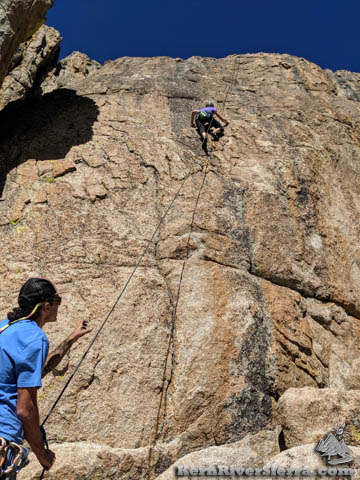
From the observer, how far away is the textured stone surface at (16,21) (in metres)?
8.87

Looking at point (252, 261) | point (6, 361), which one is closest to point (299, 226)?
point (252, 261)

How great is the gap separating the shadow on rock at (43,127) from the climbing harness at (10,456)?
6.70 meters

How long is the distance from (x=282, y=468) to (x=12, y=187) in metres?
6.97

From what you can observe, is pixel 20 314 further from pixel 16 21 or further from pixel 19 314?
pixel 16 21

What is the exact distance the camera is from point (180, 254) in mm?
8250

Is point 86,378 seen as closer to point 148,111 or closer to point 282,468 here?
point 282,468

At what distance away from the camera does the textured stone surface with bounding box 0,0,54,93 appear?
8867 mm

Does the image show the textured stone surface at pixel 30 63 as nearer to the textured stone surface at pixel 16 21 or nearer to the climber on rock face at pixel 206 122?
the textured stone surface at pixel 16 21

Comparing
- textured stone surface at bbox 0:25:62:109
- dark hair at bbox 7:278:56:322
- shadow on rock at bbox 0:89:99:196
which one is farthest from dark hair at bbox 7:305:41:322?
textured stone surface at bbox 0:25:62:109

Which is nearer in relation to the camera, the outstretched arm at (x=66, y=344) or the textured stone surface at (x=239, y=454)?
the outstretched arm at (x=66, y=344)

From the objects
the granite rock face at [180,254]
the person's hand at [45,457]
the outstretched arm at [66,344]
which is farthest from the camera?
the granite rock face at [180,254]

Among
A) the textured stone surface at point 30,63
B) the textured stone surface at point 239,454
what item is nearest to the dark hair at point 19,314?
the textured stone surface at point 239,454

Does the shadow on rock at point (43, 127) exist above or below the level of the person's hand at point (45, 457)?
above

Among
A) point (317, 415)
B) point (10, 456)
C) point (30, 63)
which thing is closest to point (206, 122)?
point (30, 63)
